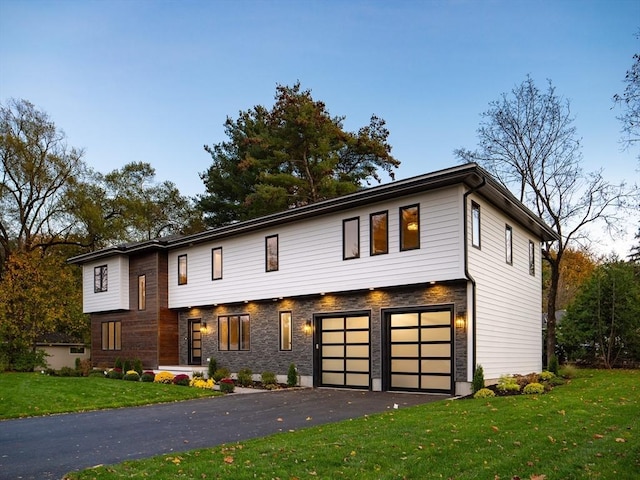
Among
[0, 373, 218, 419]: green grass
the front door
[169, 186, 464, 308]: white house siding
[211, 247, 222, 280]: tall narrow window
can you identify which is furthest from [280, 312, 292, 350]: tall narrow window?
the front door

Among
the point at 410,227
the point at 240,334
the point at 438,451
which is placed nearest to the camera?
the point at 438,451

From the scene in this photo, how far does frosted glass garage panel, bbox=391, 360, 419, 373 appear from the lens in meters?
15.5

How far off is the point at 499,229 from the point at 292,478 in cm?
1272

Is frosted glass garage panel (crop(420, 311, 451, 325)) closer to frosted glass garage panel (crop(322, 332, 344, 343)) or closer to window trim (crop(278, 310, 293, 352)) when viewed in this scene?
frosted glass garage panel (crop(322, 332, 344, 343))

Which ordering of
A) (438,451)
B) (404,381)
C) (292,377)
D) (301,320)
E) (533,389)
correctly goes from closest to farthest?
1. (438,451)
2. (533,389)
3. (404,381)
4. (292,377)
5. (301,320)

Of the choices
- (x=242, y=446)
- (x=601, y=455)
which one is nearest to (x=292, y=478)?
(x=242, y=446)

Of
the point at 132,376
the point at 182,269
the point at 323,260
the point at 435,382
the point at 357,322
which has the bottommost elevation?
the point at 132,376

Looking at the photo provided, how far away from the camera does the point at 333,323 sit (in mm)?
17594

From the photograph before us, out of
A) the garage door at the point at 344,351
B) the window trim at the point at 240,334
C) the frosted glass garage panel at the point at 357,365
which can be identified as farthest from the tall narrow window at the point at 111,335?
the frosted glass garage panel at the point at 357,365

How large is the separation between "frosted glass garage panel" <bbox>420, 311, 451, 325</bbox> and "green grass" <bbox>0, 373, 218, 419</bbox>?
21.6 ft

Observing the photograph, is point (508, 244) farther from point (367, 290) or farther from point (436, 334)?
point (367, 290)

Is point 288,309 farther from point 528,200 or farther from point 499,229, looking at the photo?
point 528,200

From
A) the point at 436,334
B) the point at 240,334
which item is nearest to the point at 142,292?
the point at 240,334

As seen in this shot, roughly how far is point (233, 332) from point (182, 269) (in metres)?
4.12
